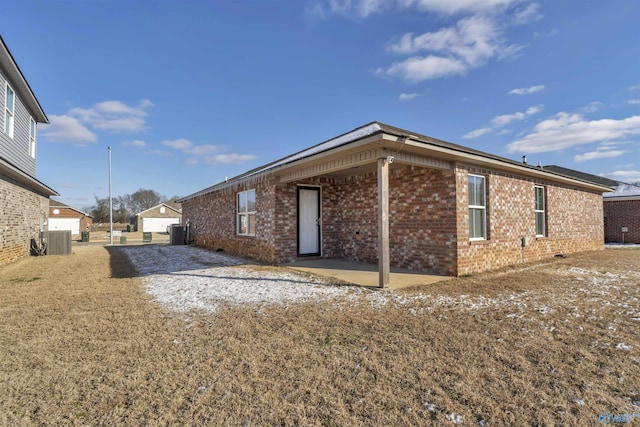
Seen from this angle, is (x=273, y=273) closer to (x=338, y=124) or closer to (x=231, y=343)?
(x=231, y=343)

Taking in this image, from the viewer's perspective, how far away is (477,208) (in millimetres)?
7438

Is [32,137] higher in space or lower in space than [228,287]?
higher

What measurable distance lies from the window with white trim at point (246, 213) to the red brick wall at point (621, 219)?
18.5 meters

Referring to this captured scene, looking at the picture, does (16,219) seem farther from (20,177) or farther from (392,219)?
(392,219)

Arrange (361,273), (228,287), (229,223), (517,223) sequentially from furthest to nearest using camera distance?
(229,223)
(517,223)
(361,273)
(228,287)

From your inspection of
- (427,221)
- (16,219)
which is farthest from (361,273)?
(16,219)

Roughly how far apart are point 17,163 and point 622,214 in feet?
87.2

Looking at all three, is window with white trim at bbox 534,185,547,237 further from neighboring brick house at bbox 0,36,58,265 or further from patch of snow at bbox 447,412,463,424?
neighboring brick house at bbox 0,36,58,265

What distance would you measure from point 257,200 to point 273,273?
11.3 ft

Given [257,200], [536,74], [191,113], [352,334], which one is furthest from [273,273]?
[191,113]

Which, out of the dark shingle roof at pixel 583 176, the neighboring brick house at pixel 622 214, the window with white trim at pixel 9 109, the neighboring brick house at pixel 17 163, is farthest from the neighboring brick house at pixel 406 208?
the dark shingle roof at pixel 583 176

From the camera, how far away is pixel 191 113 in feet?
49.9

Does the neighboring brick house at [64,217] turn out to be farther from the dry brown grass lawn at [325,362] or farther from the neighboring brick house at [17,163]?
the dry brown grass lawn at [325,362]

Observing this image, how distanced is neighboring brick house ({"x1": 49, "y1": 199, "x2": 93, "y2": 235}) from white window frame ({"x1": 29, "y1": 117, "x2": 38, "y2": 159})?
106 ft
